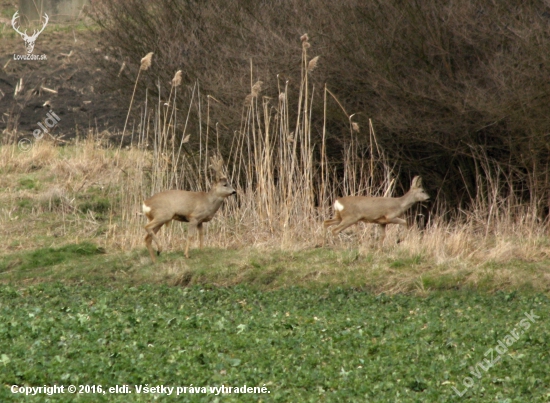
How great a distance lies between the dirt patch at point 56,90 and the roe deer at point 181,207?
8448 mm

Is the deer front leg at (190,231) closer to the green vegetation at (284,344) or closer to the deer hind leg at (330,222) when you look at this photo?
the green vegetation at (284,344)

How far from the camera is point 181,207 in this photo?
1072 cm

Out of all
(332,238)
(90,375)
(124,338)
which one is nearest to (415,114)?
(332,238)

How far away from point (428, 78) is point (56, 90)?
551 inches

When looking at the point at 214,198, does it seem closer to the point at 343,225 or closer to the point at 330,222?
the point at 330,222

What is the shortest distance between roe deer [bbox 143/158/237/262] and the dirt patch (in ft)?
27.7

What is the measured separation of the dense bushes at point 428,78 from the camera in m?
12.0

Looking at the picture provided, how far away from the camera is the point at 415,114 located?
42.3 feet

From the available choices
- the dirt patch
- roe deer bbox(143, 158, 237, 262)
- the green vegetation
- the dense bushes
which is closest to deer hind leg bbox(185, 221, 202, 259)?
roe deer bbox(143, 158, 237, 262)

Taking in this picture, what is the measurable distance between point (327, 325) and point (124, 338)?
1.71m

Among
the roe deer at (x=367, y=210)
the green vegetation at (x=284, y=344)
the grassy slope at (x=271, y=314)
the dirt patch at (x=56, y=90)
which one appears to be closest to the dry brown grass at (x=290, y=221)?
the grassy slope at (x=271, y=314)

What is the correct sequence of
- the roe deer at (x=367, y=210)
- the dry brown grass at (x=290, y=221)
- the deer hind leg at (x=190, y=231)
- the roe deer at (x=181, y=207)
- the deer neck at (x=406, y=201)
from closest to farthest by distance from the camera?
the dry brown grass at (x=290, y=221)
the roe deer at (x=181, y=207)
the deer hind leg at (x=190, y=231)
the roe deer at (x=367, y=210)
the deer neck at (x=406, y=201)

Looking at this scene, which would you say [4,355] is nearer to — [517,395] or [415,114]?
[517,395]

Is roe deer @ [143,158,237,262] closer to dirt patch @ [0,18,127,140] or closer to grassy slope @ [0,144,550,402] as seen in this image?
grassy slope @ [0,144,550,402]
